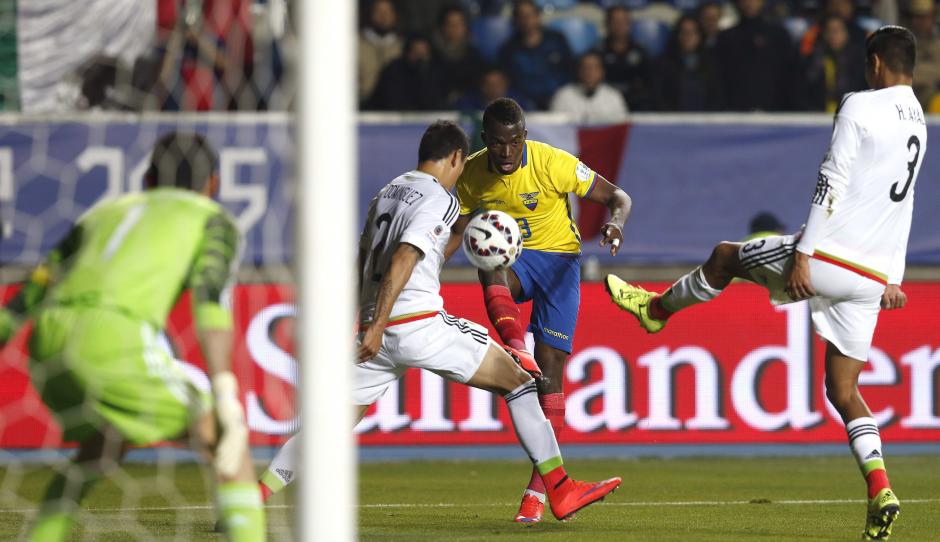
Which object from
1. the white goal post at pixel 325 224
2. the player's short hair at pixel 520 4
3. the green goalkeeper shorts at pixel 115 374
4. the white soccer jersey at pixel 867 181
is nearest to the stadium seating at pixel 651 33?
the player's short hair at pixel 520 4

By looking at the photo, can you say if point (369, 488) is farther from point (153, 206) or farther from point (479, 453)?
point (153, 206)

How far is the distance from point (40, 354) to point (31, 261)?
24.9ft

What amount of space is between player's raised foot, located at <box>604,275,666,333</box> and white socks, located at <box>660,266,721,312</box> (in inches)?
7.6

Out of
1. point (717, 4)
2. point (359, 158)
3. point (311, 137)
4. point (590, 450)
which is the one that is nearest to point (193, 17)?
point (359, 158)

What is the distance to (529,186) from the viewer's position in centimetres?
831

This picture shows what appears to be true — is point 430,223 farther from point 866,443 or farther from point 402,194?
point 866,443

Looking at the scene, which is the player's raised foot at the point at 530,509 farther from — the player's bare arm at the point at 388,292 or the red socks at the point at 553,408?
the player's bare arm at the point at 388,292

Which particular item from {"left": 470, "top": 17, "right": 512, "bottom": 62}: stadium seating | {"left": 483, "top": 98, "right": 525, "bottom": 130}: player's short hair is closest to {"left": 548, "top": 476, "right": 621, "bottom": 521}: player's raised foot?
{"left": 483, "top": 98, "right": 525, "bottom": 130}: player's short hair

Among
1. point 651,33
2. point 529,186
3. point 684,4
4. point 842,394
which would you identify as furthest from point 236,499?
point 684,4

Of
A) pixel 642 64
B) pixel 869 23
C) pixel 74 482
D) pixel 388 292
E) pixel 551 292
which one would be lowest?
pixel 74 482

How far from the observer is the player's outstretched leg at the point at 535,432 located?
7.19m

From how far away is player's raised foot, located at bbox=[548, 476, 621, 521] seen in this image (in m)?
7.22

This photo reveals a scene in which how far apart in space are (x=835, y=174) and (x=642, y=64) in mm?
7298

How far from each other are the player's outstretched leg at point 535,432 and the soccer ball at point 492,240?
699mm
